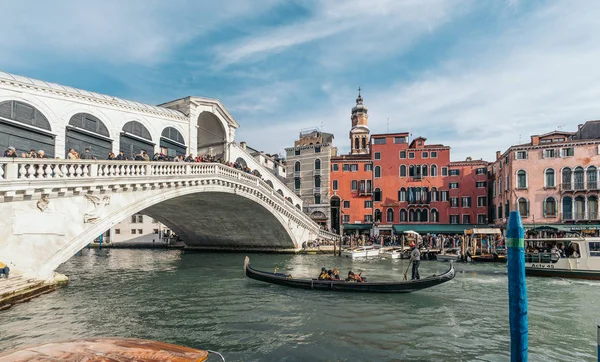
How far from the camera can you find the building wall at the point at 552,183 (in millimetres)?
25625

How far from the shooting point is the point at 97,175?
1172 centimetres

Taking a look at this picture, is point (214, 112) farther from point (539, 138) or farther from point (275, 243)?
point (539, 138)

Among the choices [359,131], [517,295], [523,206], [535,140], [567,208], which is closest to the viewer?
[517,295]

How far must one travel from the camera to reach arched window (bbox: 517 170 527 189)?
27.0 meters

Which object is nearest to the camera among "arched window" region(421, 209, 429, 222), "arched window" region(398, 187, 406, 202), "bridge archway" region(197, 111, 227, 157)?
"bridge archway" region(197, 111, 227, 157)

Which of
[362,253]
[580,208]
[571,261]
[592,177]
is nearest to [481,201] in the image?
[580,208]

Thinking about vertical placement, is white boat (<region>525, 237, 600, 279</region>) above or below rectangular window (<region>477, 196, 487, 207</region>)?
below

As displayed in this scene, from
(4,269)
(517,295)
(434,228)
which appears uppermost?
(517,295)

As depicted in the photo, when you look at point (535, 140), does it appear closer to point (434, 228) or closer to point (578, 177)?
point (578, 177)

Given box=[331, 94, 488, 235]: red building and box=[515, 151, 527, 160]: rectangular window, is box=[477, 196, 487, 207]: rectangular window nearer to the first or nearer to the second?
box=[331, 94, 488, 235]: red building

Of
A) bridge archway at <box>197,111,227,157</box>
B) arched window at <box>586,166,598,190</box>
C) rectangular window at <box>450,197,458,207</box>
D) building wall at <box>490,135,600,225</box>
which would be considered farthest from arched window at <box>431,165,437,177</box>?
bridge archway at <box>197,111,227,157</box>

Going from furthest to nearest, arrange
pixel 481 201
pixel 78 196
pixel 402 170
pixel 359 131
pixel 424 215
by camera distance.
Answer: pixel 359 131 → pixel 402 170 → pixel 424 215 → pixel 481 201 → pixel 78 196

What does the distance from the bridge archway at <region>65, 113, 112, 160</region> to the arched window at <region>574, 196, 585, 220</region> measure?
2896 cm

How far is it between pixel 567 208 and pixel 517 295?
84.8ft
